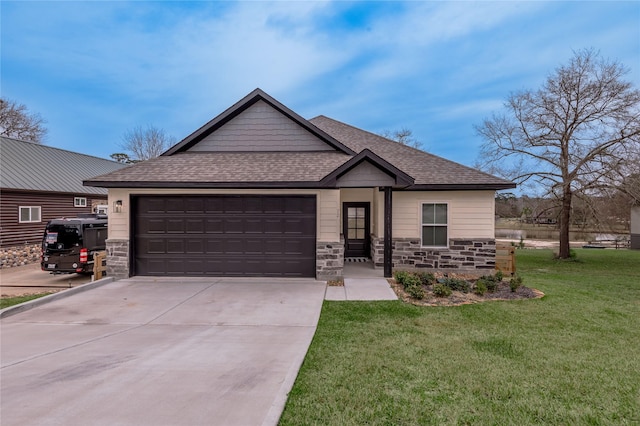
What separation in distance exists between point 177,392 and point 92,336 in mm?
2942

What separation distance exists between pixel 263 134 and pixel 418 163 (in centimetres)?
585

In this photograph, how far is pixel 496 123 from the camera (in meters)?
18.1

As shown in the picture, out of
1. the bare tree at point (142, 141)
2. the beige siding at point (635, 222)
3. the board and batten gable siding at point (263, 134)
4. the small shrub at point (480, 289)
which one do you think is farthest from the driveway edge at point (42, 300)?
the beige siding at point (635, 222)

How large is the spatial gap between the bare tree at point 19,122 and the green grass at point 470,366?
37.2 metres

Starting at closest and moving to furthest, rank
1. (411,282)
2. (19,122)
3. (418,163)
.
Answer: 1. (411,282)
2. (418,163)
3. (19,122)

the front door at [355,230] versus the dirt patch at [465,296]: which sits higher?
the front door at [355,230]

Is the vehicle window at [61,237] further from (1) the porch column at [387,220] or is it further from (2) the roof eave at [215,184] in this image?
(1) the porch column at [387,220]

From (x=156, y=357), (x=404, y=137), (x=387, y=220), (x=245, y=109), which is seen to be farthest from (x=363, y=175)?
(x=404, y=137)

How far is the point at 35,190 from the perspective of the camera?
15.7 metres

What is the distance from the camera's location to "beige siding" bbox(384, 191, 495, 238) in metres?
10.3

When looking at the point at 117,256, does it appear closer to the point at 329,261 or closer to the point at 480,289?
the point at 329,261

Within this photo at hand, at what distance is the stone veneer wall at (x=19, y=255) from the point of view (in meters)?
13.8

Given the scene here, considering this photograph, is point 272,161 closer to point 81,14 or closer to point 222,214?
point 222,214

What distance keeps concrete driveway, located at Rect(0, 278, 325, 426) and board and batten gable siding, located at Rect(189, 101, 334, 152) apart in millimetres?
5442
